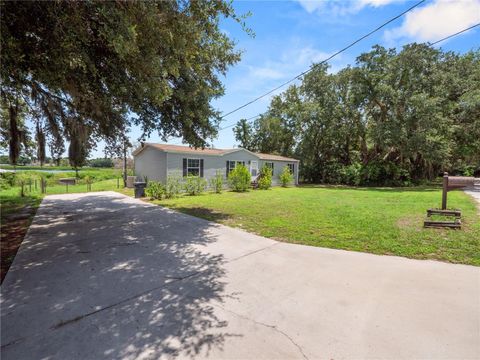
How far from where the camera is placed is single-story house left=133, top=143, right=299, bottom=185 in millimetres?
14227

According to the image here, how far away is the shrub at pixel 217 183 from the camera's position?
14898mm

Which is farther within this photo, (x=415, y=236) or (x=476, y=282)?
(x=415, y=236)

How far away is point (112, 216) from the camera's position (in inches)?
312

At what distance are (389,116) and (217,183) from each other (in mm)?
14558

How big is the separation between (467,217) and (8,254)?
10.8m

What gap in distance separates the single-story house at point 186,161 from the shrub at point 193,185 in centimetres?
100

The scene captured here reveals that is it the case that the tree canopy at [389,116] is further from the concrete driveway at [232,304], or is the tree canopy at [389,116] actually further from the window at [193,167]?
the concrete driveway at [232,304]

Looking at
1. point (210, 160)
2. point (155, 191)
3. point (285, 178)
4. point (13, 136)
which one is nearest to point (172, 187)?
point (155, 191)

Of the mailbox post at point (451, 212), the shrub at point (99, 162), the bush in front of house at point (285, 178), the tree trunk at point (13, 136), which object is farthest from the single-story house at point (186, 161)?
the mailbox post at point (451, 212)

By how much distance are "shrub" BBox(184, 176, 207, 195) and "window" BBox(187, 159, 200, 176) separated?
3.01 ft

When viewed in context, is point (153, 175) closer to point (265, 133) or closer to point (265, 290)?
point (265, 290)

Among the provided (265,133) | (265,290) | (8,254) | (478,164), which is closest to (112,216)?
(8,254)

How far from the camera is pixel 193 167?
49.8 feet

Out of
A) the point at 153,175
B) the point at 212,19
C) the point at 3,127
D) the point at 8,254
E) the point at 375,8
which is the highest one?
the point at 375,8
